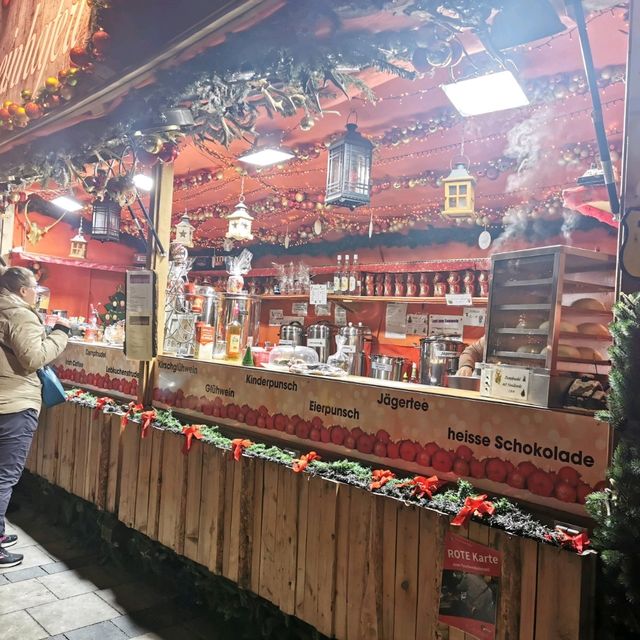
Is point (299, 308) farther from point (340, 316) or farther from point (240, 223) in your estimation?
point (240, 223)

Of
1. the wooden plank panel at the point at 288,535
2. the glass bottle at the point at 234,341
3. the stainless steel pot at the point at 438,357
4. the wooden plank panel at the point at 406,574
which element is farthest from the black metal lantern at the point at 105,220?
the wooden plank panel at the point at 406,574

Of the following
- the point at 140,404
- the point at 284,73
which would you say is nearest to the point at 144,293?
the point at 140,404

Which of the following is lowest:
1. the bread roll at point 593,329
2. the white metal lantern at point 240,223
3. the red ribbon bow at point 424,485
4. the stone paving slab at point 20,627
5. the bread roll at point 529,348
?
the stone paving slab at point 20,627

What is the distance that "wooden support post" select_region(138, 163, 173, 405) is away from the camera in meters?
4.06

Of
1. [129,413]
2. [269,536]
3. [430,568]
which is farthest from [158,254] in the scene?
[430,568]

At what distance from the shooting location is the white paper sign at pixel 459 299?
6.23 m

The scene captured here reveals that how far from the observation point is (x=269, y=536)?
2836 mm

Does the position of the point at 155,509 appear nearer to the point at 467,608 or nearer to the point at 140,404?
the point at 140,404

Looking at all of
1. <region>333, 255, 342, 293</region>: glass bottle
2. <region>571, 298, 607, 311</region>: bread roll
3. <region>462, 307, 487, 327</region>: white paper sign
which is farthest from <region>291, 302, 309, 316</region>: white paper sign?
<region>571, 298, 607, 311</region>: bread roll

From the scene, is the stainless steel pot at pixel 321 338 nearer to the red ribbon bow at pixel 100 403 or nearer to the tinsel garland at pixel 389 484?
the red ribbon bow at pixel 100 403

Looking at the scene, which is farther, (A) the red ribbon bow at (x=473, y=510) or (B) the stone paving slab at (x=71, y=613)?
(B) the stone paving slab at (x=71, y=613)

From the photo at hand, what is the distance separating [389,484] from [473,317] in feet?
15.5

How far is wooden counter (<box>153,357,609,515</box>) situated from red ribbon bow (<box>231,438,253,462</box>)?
19 centimetres

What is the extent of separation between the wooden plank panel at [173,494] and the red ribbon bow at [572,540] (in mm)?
2185
